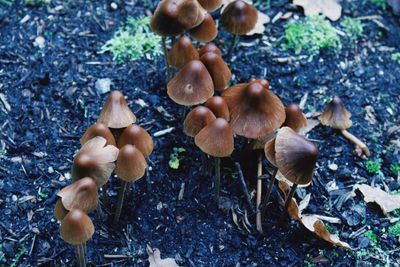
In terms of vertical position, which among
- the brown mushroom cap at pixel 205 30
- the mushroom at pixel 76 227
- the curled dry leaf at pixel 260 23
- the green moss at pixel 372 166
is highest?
the brown mushroom cap at pixel 205 30

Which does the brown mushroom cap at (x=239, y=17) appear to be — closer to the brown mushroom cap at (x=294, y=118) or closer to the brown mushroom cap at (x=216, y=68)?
the brown mushroom cap at (x=216, y=68)

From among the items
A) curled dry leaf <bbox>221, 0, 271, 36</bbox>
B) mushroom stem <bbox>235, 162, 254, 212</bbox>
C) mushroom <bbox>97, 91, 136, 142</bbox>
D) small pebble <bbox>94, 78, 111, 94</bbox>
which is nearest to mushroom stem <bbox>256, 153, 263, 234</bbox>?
mushroom stem <bbox>235, 162, 254, 212</bbox>

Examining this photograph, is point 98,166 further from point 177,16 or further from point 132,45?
point 132,45

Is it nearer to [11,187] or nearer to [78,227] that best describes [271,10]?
[11,187]

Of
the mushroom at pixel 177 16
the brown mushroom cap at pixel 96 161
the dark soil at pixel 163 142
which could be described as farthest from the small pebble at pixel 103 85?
the brown mushroom cap at pixel 96 161

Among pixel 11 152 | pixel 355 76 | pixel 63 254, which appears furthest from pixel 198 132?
pixel 355 76
